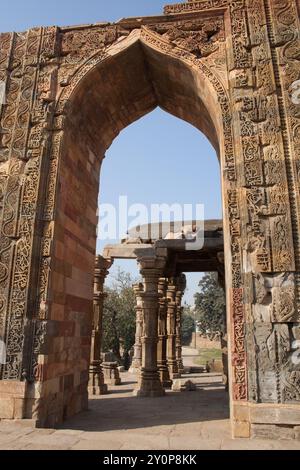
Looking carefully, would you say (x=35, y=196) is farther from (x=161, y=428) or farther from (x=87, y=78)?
(x=161, y=428)

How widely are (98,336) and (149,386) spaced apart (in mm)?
2146

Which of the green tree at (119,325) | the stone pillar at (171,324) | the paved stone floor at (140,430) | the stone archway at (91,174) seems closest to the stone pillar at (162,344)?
the stone pillar at (171,324)

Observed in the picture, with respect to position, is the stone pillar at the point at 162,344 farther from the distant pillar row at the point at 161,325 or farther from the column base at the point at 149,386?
the column base at the point at 149,386

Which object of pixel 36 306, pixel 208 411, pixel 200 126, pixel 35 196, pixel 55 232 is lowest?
pixel 208 411

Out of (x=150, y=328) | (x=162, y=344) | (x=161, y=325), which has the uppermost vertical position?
(x=161, y=325)

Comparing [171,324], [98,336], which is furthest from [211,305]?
[98,336]

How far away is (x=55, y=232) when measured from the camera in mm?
6113

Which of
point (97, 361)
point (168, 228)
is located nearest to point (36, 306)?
point (97, 361)

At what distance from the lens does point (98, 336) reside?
448 inches

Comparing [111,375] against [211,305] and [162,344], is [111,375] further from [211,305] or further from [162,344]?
[211,305]

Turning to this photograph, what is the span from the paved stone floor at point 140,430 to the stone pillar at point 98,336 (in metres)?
1.82

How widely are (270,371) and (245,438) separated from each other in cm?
87

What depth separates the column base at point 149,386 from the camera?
1027 cm
